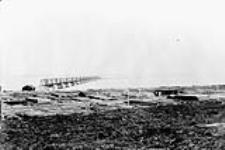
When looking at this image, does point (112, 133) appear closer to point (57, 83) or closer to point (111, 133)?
point (111, 133)

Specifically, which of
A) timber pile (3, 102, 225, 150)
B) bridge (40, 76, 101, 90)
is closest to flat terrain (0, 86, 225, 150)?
timber pile (3, 102, 225, 150)

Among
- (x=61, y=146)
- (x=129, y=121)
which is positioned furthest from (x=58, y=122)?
(x=61, y=146)

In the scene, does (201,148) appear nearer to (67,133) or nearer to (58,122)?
(67,133)

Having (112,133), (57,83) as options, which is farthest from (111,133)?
(57,83)

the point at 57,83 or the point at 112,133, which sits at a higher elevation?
the point at 57,83

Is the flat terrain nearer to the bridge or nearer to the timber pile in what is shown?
the timber pile

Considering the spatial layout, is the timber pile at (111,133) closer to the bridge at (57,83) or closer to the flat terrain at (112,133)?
the flat terrain at (112,133)

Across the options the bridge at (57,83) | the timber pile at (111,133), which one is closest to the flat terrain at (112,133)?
the timber pile at (111,133)

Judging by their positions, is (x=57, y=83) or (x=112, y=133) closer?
(x=112, y=133)

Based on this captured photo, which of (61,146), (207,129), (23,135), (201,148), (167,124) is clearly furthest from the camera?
(167,124)
